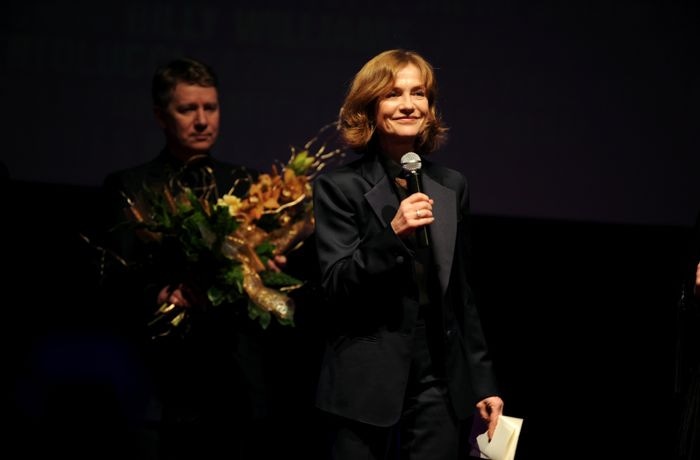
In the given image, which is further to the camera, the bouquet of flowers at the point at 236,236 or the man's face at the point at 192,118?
the man's face at the point at 192,118

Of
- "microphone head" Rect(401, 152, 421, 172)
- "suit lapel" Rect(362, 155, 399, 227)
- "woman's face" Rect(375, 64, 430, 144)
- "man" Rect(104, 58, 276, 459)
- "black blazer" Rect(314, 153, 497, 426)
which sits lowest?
"man" Rect(104, 58, 276, 459)

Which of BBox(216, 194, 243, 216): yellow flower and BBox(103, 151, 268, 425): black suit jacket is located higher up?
BBox(216, 194, 243, 216): yellow flower

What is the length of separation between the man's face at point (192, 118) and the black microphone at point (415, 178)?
3.34ft

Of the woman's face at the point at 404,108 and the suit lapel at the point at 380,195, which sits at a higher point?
the woman's face at the point at 404,108

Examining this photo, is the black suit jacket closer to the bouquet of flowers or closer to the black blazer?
the bouquet of flowers

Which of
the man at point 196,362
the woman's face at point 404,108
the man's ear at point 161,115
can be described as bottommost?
the man at point 196,362

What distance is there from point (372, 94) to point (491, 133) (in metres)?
1.73

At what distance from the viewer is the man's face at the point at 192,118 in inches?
130

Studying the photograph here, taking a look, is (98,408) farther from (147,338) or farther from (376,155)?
(376,155)

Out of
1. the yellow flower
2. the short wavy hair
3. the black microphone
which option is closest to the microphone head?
the black microphone

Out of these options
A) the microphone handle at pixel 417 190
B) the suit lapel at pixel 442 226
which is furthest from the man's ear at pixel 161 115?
the microphone handle at pixel 417 190

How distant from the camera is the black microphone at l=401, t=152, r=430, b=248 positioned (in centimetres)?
243

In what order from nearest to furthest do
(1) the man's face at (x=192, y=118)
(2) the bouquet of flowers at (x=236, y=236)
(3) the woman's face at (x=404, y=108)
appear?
(3) the woman's face at (x=404, y=108)
(2) the bouquet of flowers at (x=236, y=236)
(1) the man's face at (x=192, y=118)

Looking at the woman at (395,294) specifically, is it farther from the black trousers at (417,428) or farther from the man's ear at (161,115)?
the man's ear at (161,115)
